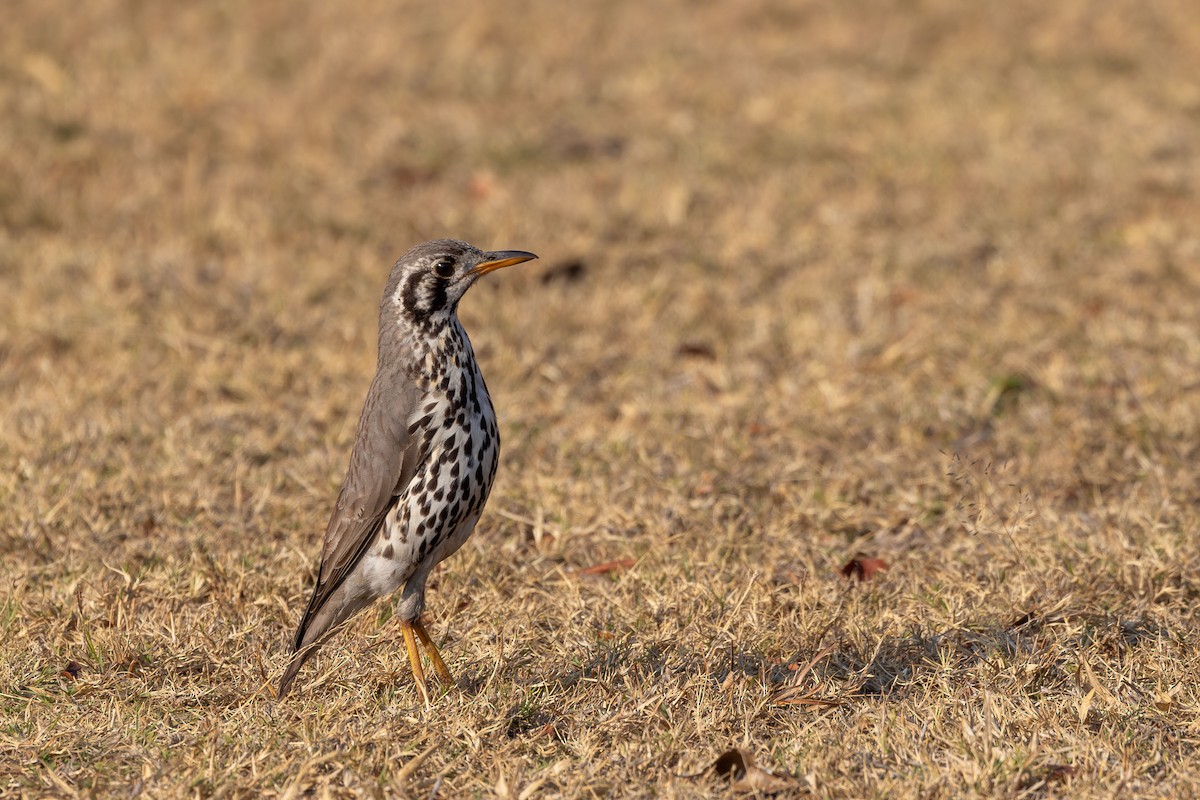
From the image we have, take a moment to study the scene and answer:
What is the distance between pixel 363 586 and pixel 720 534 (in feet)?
6.06

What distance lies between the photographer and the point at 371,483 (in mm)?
5672

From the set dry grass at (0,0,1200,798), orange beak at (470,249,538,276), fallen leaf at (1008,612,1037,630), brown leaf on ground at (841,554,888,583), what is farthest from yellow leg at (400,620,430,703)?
fallen leaf at (1008,612,1037,630)

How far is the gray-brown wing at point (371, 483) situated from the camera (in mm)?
5617

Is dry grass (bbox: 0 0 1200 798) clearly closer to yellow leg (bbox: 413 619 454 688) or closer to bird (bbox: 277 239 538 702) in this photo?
yellow leg (bbox: 413 619 454 688)

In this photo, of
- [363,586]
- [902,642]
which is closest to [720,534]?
[902,642]

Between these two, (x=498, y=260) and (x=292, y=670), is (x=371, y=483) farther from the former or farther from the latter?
(x=498, y=260)

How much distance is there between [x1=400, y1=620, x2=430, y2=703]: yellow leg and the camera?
5.37 metres

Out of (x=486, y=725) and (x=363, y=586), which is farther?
(x=363, y=586)

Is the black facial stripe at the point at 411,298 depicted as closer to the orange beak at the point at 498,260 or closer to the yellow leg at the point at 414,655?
the orange beak at the point at 498,260

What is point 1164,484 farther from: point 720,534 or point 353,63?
point 353,63

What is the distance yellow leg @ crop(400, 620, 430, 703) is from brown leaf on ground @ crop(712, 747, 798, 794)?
3.45ft

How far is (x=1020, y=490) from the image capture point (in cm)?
731

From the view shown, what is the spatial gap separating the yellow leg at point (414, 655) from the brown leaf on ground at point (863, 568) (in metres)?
1.91

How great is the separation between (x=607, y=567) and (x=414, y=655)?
130 cm
